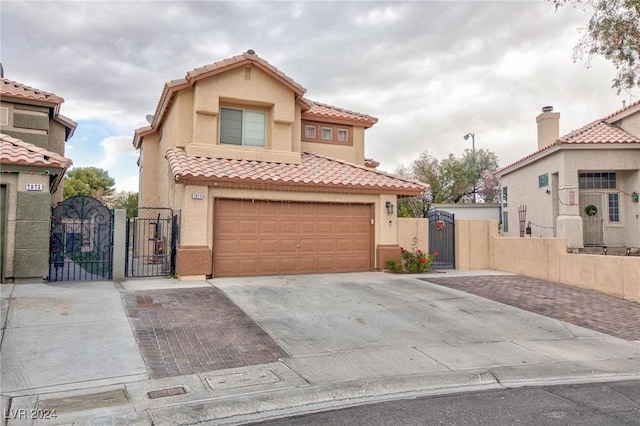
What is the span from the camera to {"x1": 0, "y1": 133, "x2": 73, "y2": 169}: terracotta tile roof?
10.2 meters

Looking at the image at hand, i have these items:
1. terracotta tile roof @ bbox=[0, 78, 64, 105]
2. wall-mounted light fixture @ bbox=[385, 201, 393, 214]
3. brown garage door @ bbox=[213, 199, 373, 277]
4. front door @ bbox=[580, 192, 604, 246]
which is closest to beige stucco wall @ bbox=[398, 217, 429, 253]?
wall-mounted light fixture @ bbox=[385, 201, 393, 214]

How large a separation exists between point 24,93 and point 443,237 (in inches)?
605

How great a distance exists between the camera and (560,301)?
1143 cm

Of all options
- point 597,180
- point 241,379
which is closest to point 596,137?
point 597,180

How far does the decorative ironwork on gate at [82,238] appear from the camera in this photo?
1130 centimetres

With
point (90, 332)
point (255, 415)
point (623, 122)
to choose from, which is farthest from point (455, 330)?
point (623, 122)

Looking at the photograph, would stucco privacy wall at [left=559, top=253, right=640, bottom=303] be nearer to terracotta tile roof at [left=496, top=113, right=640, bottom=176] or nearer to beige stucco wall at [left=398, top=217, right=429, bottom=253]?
beige stucco wall at [left=398, top=217, right=429, bottom=253]

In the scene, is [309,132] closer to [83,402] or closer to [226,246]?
[226,246]

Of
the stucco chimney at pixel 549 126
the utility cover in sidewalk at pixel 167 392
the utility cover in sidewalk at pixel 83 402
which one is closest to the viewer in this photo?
the utility cover in sidewalk at pixel 83 402

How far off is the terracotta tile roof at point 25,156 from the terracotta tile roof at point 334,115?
29.7 ft

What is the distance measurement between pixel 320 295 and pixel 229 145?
625 centimetres

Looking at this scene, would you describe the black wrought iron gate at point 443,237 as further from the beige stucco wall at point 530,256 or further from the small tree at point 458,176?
the small tree at point 458,176

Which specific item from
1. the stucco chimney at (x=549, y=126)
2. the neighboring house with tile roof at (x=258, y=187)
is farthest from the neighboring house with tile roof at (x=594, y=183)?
the neighboring house with tile roof at (x=258, y=187)

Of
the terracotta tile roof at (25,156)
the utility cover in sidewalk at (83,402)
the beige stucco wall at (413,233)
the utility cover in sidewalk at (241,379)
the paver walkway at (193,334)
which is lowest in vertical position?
the utility cover in sidewalk at (83,402)
